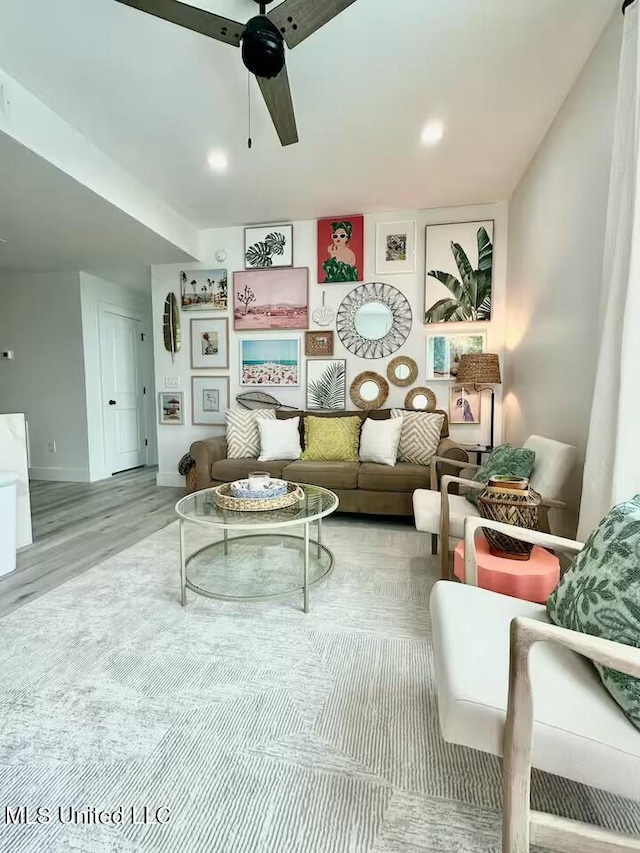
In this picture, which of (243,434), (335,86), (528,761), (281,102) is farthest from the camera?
(243,434)

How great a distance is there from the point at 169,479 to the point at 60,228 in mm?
2621

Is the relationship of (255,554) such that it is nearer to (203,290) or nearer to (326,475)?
(326,475)

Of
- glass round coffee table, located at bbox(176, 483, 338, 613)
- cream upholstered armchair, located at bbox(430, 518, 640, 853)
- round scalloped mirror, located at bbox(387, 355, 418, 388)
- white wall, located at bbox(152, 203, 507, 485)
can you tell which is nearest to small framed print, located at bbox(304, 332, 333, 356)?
white wall, located at bbox(152, 203, 507, 485)

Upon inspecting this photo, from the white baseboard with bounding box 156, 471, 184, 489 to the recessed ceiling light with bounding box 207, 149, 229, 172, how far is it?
3.05 meters

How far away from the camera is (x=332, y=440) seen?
3.56 m

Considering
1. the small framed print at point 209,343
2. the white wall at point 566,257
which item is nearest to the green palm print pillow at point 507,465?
the white wall at point 566,257

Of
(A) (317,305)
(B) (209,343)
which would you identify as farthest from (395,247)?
(B) (209,343)

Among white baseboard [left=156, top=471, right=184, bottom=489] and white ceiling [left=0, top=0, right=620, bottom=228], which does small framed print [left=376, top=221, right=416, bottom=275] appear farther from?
white baseboard [left=156, top=471, right=184, bottom=489]

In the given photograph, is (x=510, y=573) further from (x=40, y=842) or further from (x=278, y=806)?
(x=40, y=842)

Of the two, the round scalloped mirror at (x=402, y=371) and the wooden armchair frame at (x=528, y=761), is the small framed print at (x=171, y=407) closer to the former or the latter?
the round scalloped mirror at (x=402, y=371)

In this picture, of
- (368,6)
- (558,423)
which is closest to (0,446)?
(368,6)

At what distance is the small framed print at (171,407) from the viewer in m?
4.51

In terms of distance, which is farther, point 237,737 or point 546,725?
point 237,737

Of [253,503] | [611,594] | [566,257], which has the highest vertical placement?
[566,257]
